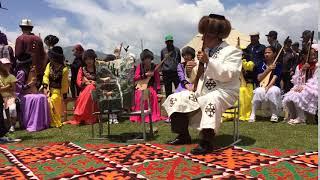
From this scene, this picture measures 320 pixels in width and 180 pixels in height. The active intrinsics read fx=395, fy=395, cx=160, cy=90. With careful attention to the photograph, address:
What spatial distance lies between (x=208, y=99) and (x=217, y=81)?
364 millimetres

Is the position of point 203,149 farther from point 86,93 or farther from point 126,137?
point 86,93

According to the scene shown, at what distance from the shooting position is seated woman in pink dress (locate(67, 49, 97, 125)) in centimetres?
841

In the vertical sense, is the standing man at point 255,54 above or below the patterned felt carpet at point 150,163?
above

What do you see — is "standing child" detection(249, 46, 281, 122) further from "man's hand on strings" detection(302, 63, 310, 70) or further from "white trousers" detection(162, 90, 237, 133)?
"white trousers" detection(162, 90, 237, 133)

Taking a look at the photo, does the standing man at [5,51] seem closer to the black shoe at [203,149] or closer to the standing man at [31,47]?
the standing man at [31,47]

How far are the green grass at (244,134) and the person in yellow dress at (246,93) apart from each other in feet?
1.06

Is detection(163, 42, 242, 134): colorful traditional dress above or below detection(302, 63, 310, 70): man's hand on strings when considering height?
below

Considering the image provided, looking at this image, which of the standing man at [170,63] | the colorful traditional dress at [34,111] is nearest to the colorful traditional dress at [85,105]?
the colorful traditional dress at [34,111]

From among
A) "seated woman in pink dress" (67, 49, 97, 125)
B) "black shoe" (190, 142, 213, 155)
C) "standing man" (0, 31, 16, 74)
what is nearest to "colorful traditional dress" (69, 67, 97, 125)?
"seated woman in pink dress" (67, 49, 97, 125)

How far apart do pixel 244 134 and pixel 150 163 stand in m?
2.49

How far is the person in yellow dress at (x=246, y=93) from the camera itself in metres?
8.45

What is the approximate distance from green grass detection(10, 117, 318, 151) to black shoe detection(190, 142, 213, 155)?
696 mm

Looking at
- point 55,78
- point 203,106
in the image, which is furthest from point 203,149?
→ point 55,78

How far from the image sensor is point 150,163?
4766 millimetres
